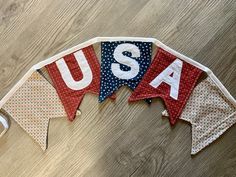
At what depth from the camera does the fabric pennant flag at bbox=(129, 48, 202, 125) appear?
1.17 meters

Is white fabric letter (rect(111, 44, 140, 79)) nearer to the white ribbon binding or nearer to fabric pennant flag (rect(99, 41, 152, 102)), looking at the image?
fabric pennant flag (rect(99, 41, 152, 102))

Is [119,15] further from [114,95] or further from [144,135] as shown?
[144,135]

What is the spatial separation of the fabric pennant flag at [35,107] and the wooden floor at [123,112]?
0.08ft

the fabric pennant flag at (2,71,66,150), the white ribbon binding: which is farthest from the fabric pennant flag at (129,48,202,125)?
the white ribbon binding

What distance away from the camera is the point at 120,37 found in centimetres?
118

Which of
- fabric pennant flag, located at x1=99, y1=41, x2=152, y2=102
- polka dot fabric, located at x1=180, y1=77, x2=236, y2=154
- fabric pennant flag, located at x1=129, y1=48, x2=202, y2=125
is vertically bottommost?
polka dot fabric, located at x1=180, y1=77, x2=236, y2=154

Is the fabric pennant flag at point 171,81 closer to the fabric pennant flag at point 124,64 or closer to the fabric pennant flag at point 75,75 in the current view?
the fabric pennant flag at point 124,64

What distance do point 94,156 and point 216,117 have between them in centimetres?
42

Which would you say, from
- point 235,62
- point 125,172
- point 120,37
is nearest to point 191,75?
point 235,62

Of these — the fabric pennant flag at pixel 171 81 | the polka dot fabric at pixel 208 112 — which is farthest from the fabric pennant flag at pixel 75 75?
the polka dot fabric at pixel 208 112

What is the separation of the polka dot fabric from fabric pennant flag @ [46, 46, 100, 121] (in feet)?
1.04

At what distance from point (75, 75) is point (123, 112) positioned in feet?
0.65

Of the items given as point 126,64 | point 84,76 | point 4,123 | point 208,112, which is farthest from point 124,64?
point 4,123

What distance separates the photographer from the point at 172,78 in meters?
1.17
